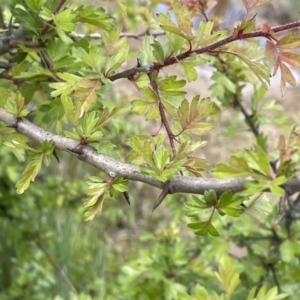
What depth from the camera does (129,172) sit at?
51 centimetres

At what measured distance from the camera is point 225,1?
4582mm

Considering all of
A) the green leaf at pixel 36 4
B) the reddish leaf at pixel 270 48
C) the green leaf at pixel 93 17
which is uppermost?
the reddish leaf at pixel 270 48

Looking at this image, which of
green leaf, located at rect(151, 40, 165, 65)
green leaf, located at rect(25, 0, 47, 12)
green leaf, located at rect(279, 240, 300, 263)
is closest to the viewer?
green leaf, located at rect(151, 40, 165, 65)

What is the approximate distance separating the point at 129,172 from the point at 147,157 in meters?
0.03

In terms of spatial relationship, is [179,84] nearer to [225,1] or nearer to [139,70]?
[139,70]

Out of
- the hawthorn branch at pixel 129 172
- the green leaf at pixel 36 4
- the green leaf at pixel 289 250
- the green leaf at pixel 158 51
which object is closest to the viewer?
the hawthorn branch at pixel 129 172

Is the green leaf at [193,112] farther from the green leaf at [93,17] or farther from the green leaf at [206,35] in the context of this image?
the green leaf at [93,17]

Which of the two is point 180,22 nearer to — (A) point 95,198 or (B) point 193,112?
(B) point 193,112

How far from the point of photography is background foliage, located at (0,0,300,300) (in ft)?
1.67

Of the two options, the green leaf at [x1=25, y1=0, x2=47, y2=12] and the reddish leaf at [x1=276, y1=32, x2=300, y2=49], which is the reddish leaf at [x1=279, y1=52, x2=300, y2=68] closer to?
the reddish leaf at [x1=276, y1=32, x2=300, y2=49]

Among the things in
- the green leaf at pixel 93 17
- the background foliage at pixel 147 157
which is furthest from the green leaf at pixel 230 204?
the green leaf at pixel 93 17

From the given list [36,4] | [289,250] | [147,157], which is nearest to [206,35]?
[147,157]

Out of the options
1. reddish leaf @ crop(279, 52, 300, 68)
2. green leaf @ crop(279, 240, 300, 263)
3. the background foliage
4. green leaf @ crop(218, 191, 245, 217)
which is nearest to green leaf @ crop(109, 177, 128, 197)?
the background foliage

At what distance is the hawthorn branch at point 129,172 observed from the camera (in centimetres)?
45
